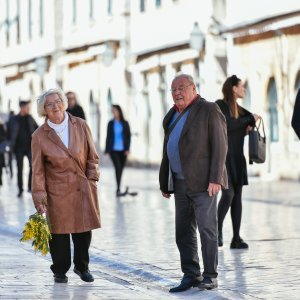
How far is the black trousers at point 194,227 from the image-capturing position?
1191 cm

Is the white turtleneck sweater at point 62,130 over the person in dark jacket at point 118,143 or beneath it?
over

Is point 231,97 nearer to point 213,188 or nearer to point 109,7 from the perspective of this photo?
point 213,188

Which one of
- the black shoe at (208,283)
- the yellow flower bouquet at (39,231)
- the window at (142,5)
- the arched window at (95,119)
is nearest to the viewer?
the black shoe at (208,283)

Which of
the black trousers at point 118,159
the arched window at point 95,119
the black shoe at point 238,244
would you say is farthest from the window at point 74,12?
the black shoe at point 238,244

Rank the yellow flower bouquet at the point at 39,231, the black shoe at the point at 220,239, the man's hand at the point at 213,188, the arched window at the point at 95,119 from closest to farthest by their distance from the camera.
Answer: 1. the man's hand at the point at 213,188
2. the yellow flower bouquet at the point at 39,231
3. the black shoe at the point at 220,239
4. the arched window at the point at 95,119

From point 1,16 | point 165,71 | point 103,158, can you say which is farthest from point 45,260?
point 1,16

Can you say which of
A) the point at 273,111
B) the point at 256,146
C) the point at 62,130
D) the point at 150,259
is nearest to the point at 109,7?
the point at 273,111

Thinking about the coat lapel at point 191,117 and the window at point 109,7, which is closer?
the coat lapel at point 191,117

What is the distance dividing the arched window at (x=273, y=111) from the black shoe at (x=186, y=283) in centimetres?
2195

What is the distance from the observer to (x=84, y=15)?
50031 mm

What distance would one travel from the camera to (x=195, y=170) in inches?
467

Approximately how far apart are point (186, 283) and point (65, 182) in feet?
4.28

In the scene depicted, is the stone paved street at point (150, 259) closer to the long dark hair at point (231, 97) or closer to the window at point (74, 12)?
the long dark hair at point (231, 97)

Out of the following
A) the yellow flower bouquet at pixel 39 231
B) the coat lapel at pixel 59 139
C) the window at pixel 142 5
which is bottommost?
the yellow flower bouquet at pixel 39 231
